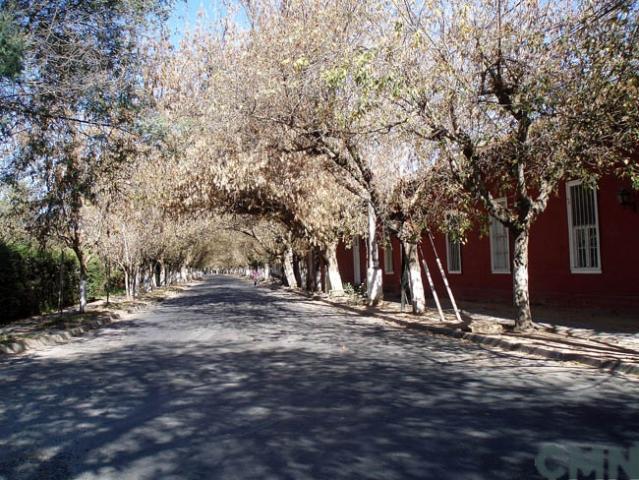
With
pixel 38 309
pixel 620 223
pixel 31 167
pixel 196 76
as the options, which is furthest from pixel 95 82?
pixel 38 309

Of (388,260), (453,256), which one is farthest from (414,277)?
(388,260)

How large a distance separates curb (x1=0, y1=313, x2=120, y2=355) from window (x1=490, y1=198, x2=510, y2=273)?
12.7 metres

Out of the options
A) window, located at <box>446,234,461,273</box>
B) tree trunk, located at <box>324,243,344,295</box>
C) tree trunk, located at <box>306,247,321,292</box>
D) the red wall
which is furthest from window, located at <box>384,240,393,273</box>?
the red wall

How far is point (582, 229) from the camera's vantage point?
1680 centimetres

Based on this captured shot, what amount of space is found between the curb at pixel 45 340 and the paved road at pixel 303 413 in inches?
72.6

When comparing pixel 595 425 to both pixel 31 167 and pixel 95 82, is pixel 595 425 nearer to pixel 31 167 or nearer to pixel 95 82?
pixel 95 82

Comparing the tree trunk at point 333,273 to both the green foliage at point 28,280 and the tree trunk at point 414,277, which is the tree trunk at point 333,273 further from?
the green foliage at point 28,280

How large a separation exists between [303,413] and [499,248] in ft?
52.2

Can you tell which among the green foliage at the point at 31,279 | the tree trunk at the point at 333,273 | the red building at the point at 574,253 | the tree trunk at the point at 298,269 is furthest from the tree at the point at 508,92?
the tree trunk at the point at 298,269

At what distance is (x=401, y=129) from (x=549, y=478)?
8.90m

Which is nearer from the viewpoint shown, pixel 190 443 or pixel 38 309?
pixel 190 443

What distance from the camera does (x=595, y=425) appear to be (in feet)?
19.3

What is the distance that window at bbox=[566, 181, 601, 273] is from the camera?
53.3ft

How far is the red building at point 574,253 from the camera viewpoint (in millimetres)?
15000
